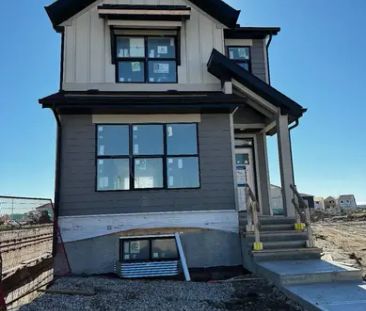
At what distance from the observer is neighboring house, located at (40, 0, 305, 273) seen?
7797mm

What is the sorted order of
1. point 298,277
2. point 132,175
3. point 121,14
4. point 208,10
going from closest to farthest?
point 298,277
point 132,175
point 121,14
point 208,10

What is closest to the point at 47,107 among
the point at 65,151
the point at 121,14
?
the point at 65,151

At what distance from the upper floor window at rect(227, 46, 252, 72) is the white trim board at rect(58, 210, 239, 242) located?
4.59 meters

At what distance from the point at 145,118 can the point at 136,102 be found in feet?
1.71

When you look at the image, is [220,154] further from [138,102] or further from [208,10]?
[208,10]

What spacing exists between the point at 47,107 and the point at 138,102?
204cm

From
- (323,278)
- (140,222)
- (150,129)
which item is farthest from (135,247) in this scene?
(323,278)

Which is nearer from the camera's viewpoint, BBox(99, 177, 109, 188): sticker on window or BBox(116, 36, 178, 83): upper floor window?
BBox(99, 177, 109, 188): sticker on window

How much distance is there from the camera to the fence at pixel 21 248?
8223 millimetres

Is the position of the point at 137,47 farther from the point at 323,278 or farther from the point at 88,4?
the point at 323,278

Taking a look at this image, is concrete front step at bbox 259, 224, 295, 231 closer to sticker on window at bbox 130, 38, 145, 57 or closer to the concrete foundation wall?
the concrete foundation wall

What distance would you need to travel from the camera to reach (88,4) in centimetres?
895

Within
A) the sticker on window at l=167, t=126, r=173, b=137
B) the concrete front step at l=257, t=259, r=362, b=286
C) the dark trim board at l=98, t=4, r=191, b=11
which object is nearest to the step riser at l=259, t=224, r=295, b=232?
the concrete front step at l=257, t=259, r=362, b=286

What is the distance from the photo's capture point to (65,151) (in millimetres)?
7941
